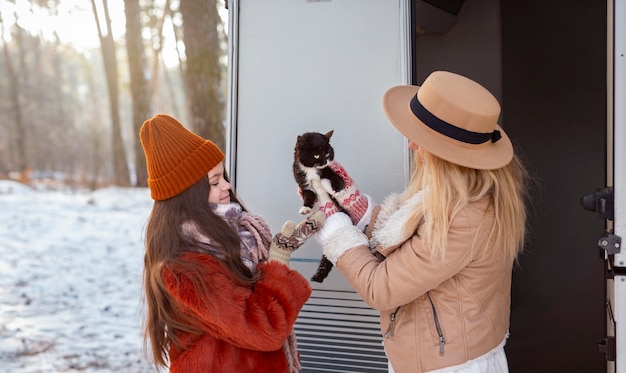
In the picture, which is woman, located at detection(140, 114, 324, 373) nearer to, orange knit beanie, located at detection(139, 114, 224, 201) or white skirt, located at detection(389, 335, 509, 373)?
orange knit beanie, located at detection(139, 114, 224, 201)

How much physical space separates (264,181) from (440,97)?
1175 mm

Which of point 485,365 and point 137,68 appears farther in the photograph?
point 137,68

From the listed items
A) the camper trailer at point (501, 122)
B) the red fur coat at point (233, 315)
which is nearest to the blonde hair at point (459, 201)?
the camper trailer at point (501, 122)

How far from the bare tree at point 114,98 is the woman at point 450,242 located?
8794mm

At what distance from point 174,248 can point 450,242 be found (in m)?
0.82

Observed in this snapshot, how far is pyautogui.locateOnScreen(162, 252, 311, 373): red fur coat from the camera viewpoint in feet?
6.44

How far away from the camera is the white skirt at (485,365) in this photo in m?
2.05

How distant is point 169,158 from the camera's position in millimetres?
2068

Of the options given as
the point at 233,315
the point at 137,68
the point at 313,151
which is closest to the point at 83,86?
the point at 137,68

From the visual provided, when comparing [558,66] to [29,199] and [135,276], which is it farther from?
[29,199]

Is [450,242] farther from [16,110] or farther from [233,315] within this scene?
[16,110]

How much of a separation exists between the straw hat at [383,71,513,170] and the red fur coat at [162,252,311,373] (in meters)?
0.60

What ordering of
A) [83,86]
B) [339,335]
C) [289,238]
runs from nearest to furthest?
[289,238], [339,335], [83,86]

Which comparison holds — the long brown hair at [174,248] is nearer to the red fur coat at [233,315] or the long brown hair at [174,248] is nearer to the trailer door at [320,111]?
the red fur coat at [233,315]
